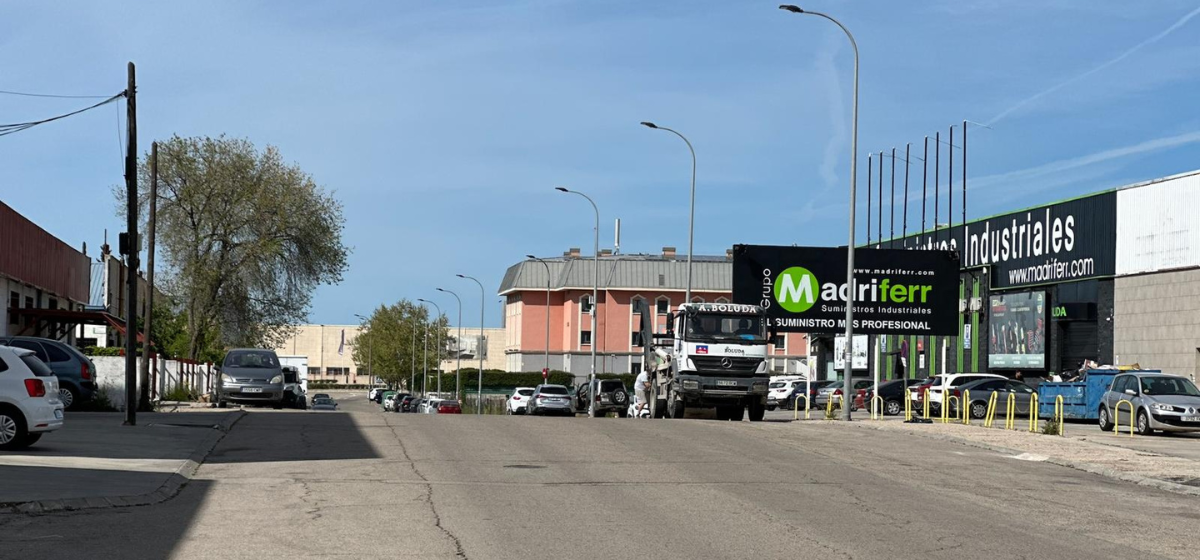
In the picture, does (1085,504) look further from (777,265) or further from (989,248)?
(989,248)

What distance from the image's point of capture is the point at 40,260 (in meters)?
44.7

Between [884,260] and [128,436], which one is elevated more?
[884,260]

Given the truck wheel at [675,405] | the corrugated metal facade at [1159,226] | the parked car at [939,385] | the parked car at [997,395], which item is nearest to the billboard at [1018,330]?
the corrugated metal facade at [1159,226]

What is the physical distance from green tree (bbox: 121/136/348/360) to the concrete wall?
3542 centimetres

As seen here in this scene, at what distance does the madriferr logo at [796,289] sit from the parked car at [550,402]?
42.8 ft

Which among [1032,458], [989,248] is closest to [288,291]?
[989,248]

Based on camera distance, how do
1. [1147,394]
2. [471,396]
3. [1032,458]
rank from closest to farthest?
[1032,458] < [1147,394] < [471,396]

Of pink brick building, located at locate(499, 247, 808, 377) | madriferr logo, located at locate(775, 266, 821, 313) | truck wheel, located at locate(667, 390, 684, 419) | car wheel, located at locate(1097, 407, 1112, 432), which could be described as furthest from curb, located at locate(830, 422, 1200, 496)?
pink brick building, located at locate(499, 247, 808, 377)

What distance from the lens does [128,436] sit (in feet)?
71.8

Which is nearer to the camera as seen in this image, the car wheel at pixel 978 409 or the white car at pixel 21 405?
the white car at pixel 21 405

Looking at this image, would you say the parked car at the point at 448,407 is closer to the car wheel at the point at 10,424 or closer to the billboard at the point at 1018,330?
the billboard at the point at 1018,330

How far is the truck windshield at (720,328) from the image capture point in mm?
33125

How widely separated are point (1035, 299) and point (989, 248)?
19.3 ft

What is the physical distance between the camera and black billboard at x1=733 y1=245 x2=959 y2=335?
4338 centimetres
